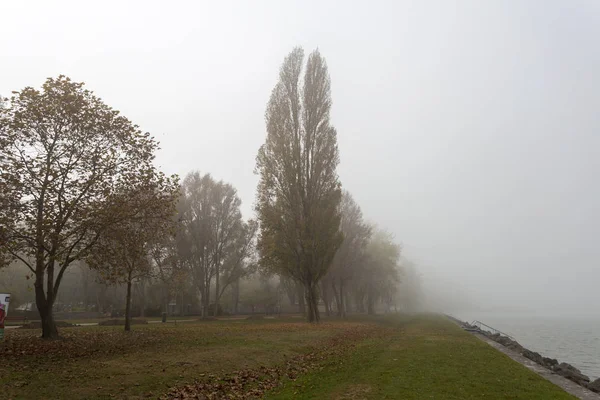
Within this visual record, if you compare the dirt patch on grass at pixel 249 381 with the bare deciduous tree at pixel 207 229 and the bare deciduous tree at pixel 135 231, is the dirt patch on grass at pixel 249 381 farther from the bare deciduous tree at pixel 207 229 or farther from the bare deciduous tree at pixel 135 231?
the bare deciduous tree at pixel 207 229

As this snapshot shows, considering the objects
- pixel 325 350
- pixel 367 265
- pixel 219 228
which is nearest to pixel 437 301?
pixel 367 265

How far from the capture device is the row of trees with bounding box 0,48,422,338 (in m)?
17.8

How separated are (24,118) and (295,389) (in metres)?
16.9

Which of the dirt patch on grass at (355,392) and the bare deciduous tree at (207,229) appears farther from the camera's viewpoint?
the bare deciduous tree at (207,229)

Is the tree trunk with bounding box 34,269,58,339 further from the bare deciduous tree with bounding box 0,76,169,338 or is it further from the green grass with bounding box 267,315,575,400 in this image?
the green grass with bounding box 267,315,575,400

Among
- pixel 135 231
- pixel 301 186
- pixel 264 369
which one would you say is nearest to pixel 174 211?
pixel 135 231

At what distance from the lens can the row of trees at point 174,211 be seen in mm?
17750

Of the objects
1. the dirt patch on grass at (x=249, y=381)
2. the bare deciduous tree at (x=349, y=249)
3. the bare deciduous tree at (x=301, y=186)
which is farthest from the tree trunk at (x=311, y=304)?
the dirt patch on grass at (x=249, y=381)

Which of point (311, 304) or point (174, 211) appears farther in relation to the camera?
point (311, 304)

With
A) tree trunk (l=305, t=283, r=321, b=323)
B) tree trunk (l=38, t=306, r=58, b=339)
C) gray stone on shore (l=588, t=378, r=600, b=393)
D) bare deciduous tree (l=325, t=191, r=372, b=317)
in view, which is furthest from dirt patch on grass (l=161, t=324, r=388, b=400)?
bare deciduous tree (l=325, t=191, r=372, b=317)

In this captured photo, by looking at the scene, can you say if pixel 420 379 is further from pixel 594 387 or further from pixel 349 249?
pixel 349 249

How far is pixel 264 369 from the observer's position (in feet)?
45.3

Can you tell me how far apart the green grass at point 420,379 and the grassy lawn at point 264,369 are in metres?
0.03

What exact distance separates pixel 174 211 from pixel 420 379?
47.2ft
